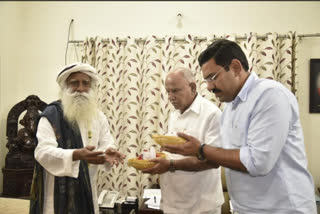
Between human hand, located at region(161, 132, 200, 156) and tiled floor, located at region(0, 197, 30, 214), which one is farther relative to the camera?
tiled floor, located at region(0, 197, 30, 214)

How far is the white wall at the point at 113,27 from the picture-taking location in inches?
122

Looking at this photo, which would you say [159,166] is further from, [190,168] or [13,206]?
[13,206]

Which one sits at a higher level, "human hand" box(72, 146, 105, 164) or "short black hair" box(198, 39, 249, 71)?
"short black hair" box(198, 39, 249, 71)

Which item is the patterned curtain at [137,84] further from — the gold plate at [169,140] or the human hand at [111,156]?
the gold plate at [169,140]

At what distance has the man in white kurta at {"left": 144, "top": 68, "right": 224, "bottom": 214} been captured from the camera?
1.51 meters

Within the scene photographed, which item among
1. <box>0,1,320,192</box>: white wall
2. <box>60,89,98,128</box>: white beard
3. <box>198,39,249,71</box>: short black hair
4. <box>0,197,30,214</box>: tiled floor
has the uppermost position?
<box>0,1,320,192</box>: white wall

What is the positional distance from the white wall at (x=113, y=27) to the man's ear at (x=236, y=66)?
2178 millimetres

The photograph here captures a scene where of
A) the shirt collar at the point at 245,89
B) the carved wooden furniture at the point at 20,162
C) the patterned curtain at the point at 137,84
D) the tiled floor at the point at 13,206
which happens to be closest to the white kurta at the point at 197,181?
the shirt collar at the point at 245,89

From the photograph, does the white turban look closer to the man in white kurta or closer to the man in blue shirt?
the man in white kurta

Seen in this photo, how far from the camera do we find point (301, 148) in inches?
43.7

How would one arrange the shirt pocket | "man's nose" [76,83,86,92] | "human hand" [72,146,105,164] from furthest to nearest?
"man's nose" [76,83,86,92] → "human hand" [72,146,105,164] → the shirt pocket

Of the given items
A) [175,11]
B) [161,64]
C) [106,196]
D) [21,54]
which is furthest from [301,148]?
[21,54]

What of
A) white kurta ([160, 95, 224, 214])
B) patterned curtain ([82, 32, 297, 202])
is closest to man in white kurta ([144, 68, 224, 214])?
white kurta ([160, 95, 224, 214])

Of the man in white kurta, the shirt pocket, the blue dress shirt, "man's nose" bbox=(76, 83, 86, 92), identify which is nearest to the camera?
the blue dress shirt
